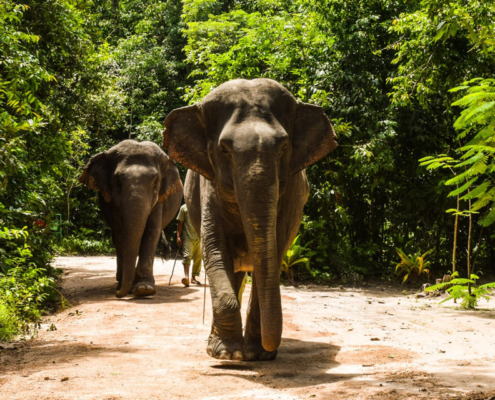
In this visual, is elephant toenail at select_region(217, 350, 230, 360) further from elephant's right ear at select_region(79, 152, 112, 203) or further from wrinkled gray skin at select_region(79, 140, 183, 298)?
elephant's right ear at select_region(79, 152, 112, 203)

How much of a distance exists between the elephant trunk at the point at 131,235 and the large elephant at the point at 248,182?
4.02 m

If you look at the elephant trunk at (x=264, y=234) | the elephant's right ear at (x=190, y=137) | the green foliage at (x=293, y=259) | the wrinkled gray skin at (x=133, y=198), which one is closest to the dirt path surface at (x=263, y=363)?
the elephant trunk at (x=264, y=234)

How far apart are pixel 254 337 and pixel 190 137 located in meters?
1.89

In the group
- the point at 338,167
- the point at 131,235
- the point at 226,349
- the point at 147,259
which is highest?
the point at 338,167

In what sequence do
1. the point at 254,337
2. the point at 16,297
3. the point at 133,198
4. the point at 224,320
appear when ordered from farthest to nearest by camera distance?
the point at 133,198
the point at 16,297
the point at 254,337
the point at 224,320

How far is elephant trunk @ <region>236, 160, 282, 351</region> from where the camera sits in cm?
462

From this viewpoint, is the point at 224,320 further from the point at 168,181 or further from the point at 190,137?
the point at 168,181

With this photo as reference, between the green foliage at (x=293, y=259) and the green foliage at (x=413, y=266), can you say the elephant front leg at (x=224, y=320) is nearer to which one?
the green foliage at (x=293, y=259)

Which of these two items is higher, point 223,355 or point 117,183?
point 117,183

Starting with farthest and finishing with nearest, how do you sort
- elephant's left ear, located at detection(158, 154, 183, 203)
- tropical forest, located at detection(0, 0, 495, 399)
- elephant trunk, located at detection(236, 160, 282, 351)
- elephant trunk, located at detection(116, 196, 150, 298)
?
1. elephant's left ear, located at detection(158, 154, 183, 203)
2. elephant trunk, located at detection(116, 196, 150, 298)
3. tropical forest, located at detection(0, 0, 495, 399)
4. elephant trunk, located at detection(236, 160, 282, 351)

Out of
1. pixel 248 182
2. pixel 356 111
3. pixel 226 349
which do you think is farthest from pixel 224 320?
pixel 356 111

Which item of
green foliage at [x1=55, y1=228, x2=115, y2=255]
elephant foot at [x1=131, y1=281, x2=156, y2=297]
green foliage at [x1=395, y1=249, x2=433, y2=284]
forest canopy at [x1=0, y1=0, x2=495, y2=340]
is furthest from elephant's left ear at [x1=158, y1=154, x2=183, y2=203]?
green foliage at [x1=55, y1=228, x2=115, y2=255]

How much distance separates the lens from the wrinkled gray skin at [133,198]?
9849mm

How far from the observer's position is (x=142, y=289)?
32.9 feet
